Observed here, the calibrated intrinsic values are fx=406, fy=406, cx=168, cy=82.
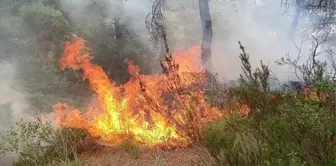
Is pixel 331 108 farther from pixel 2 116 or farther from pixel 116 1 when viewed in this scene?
pixel 116 1

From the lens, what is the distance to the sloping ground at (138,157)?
6262mm

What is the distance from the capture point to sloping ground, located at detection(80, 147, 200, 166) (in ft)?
20.5

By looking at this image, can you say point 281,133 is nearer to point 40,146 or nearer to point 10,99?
point 40,146

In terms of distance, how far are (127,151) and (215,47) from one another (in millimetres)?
11660

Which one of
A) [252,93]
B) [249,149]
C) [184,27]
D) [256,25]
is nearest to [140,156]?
[252,93]

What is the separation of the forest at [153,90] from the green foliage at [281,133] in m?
0.01

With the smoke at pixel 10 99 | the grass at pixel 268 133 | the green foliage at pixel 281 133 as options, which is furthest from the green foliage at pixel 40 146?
the smoke at pixel 10 99

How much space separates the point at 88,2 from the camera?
1430 cm

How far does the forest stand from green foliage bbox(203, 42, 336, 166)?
0.01 meters

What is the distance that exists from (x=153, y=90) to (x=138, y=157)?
2.86 metres

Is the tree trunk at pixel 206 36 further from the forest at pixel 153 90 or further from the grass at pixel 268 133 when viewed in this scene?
the grass at pixel 268 133

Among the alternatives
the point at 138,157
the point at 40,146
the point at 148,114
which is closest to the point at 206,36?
the point at 148,114

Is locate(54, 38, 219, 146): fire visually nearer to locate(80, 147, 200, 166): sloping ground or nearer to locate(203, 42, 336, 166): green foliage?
locate(80, 147, 200, 166): sloping ground

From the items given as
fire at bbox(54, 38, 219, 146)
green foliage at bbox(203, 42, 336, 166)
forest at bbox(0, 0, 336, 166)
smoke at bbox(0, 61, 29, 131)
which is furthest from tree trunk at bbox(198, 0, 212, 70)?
→ green foliage at bbox(203, 42, 336, 166)
